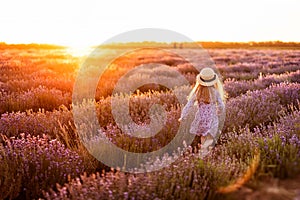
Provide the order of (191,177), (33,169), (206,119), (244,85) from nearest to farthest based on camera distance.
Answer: (191,177), (33,169), (206,119), (244,85)

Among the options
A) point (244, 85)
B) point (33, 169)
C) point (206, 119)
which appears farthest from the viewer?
point (244, 85)

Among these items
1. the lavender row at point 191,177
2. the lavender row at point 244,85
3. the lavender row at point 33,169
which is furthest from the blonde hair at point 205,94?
the lavender row at point 244,85

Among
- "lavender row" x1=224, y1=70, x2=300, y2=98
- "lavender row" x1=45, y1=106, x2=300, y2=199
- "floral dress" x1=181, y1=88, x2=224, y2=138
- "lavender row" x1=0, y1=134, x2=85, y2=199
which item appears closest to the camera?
"lavender row" x1=45, y1=106, x2=300, y2=199

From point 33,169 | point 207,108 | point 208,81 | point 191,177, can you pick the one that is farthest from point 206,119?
point 33,169

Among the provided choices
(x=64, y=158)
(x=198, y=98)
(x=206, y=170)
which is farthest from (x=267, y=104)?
(x=64, y=158)

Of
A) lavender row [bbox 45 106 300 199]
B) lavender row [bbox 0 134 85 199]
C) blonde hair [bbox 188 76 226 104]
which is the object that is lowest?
lavender row [bbox 0 134 85 199]

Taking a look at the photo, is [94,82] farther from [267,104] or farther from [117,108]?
[267,104]

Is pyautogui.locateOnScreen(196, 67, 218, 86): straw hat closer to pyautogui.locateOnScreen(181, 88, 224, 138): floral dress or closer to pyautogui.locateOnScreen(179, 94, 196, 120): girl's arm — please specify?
pyautogui.locateOnScreen(181, 88, 224, 138): floral dress

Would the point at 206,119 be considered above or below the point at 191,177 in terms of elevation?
above

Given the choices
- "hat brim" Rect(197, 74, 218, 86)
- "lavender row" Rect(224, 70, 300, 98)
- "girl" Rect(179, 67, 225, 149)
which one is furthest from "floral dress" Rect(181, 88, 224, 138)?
"lavender row" Rect(224, 70, 300, 98)

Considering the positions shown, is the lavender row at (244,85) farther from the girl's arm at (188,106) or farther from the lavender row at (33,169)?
the lavender row at (33,169)

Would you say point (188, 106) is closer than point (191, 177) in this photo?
No

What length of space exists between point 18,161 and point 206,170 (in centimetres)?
188

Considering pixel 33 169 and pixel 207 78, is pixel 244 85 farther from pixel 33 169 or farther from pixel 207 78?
pixel 33 169
